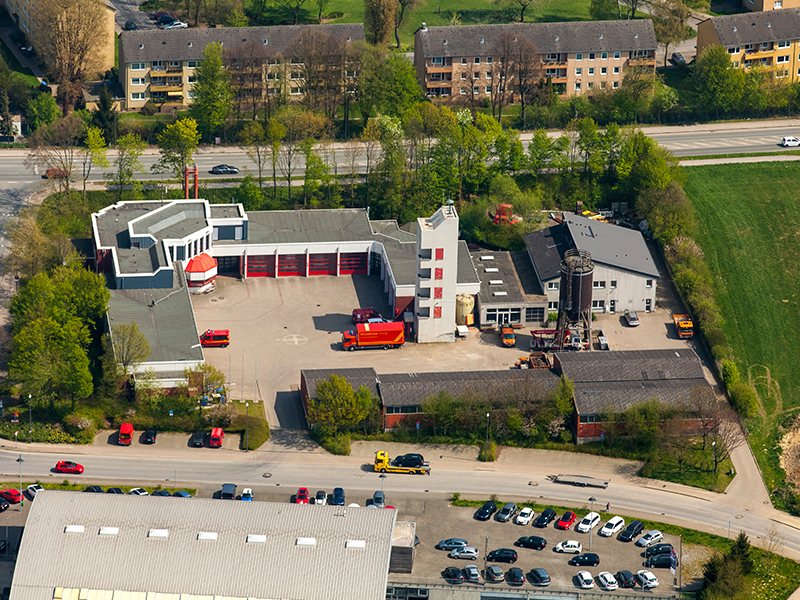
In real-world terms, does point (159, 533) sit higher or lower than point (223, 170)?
lower

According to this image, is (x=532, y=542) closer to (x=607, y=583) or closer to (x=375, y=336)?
(x=607, y=583)

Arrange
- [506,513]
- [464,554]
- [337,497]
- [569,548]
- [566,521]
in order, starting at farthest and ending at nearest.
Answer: [337,497] → [506,513] → [566,521] → [569,548] → [464,554]

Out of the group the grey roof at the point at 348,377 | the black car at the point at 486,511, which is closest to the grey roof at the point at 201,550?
the black car at the point at 486,511

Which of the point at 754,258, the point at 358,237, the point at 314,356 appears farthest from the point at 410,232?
the point at 754,258

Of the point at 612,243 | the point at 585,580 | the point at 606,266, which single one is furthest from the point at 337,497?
the point at 612,243

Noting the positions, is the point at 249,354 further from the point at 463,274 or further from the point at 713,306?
the point at 713,306
